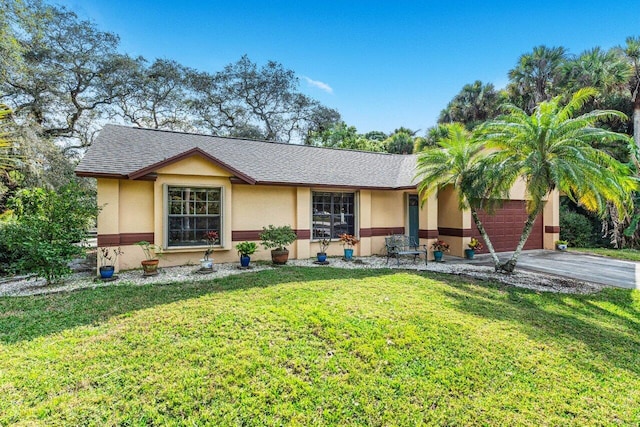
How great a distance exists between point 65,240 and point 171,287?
2883 mm

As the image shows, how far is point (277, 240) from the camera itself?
980 centimetres

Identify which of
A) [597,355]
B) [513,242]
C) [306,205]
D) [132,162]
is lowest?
[597,355]

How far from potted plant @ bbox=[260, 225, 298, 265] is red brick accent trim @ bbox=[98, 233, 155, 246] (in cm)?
351

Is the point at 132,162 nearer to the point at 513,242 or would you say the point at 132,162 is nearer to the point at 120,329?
the point at 120,329

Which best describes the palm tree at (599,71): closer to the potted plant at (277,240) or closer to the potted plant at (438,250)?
the potted plant at (438,250)

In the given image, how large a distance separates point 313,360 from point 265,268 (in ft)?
18.8

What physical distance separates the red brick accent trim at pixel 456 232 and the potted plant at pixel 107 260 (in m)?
12.3

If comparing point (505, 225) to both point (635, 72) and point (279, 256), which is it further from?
point (635, 72)

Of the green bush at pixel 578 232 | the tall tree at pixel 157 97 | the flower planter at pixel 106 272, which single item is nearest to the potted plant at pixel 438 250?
the green bush at pixel 578 232

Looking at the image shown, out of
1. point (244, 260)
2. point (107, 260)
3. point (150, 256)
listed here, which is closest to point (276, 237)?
point (244, 260)

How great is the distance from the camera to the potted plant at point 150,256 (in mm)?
8258

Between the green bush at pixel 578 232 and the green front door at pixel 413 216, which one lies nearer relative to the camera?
the green front door at pixel 413 216

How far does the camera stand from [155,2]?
1266cm

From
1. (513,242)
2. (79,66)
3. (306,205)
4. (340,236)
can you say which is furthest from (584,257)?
(79,66)
